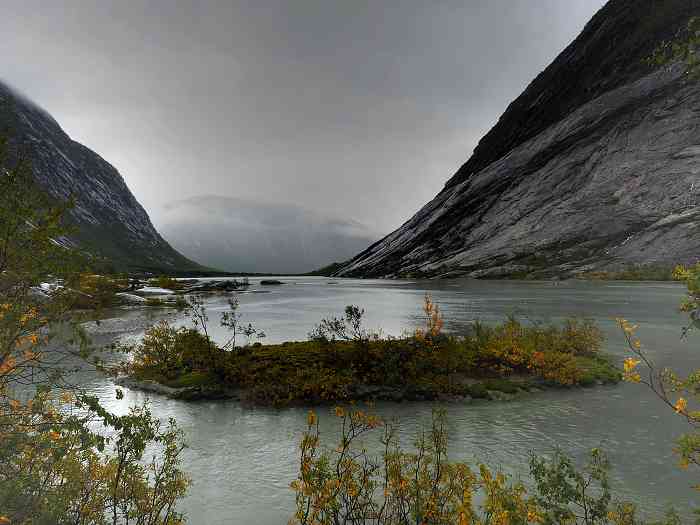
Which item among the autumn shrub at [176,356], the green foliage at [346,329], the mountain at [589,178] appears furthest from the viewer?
the mountain at [589,178]

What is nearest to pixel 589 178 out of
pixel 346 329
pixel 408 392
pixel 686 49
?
pixel 346 329

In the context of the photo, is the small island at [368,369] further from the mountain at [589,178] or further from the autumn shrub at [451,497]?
the mountain at [589,178]

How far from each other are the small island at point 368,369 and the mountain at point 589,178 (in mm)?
59173

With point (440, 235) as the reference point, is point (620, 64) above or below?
above

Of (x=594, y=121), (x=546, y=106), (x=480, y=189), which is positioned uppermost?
(x=546, y=106)

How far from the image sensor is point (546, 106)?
472ft

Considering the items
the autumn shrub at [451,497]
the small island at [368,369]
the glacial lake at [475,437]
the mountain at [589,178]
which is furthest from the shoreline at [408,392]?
the mountain at [589,178]

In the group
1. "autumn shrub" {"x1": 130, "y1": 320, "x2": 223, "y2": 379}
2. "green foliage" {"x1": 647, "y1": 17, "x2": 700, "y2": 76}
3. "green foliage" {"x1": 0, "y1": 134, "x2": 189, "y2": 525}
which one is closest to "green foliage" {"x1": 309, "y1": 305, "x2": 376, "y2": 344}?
"autumn shrub" {"x1": 130, "y1": 320, "x2": 223, "y2": 379}

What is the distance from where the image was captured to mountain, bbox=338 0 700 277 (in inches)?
2901

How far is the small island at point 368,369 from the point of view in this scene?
1466cm

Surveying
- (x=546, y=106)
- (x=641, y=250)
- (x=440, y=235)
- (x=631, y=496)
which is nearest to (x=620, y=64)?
(x=546, y=106)

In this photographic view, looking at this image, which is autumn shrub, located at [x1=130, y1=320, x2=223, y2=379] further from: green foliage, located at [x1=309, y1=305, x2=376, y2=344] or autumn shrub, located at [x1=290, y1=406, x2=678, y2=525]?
autumn shrub, located at [x1=290, y1=406, x2=678, y2=525]

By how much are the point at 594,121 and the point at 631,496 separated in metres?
122

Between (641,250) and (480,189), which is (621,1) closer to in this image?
(480,189)
